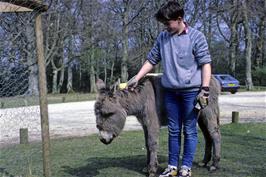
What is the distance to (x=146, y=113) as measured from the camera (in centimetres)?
618

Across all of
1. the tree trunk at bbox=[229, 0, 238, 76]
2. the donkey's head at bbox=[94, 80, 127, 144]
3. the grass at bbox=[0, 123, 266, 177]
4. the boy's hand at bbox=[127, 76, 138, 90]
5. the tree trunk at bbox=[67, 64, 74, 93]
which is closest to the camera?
the donkey's head at bbox=[94, 80, 127, 144]

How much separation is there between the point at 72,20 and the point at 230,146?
31802mm

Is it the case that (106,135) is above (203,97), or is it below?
below

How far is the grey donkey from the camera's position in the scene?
5.69 m

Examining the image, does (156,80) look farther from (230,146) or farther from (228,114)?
(228,114)

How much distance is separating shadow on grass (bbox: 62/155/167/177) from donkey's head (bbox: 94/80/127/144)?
1.10 meters

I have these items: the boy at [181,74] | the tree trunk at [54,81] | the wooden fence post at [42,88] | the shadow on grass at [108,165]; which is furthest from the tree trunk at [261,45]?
the wooden fence post at [42,88]

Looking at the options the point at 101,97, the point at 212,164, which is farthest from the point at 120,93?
the point at 212,164

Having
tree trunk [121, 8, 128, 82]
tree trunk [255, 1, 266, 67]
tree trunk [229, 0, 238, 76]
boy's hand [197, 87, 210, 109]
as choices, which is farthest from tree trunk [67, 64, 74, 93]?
boy's hand [197, 87, 210, 109]

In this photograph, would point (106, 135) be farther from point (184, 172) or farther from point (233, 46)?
point (233, 46)

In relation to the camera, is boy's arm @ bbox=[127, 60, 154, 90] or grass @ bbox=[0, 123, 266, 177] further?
grass @ bbox=[0, 123, 266, 177]

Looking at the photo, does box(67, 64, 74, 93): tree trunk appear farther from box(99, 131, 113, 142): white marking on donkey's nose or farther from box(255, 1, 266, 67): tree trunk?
box(99, 131, 113, 142): white marking on donkey's nose

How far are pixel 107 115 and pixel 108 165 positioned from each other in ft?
5.91

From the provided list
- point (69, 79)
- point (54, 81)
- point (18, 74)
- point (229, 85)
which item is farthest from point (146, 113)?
point (69, 79)
